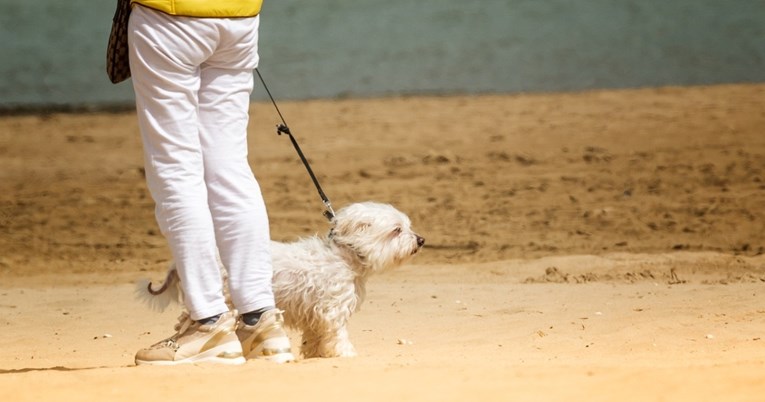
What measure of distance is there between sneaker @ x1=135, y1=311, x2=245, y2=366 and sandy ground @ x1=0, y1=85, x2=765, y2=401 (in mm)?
140

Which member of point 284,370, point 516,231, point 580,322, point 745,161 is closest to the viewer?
point 284,370

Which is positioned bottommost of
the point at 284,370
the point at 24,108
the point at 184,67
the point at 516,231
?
the point at 24,108

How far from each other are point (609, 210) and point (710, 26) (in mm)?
7620

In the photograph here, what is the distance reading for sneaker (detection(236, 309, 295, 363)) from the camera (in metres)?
5.29

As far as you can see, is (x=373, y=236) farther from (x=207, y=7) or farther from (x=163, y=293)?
(x=207, y=7)

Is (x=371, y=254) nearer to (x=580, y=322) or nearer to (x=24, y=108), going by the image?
(x=580, y=322)

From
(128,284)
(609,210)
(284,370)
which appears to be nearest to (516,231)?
(609,210)

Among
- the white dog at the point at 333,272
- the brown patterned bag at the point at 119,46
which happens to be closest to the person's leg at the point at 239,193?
the brown patterned bag at the point at 119,46

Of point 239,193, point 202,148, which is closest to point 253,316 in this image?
point 239,193

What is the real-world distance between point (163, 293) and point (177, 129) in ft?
4.27

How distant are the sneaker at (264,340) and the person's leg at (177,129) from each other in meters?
0.30

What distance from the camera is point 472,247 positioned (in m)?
10.2

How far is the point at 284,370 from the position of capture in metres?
4.90

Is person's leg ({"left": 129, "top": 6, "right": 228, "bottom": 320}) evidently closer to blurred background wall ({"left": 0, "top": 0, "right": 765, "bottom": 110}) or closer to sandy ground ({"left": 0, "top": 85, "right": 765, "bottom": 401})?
sandy ground ({"left": 0, "top": 85, "right": 765, "bottom": 401})
